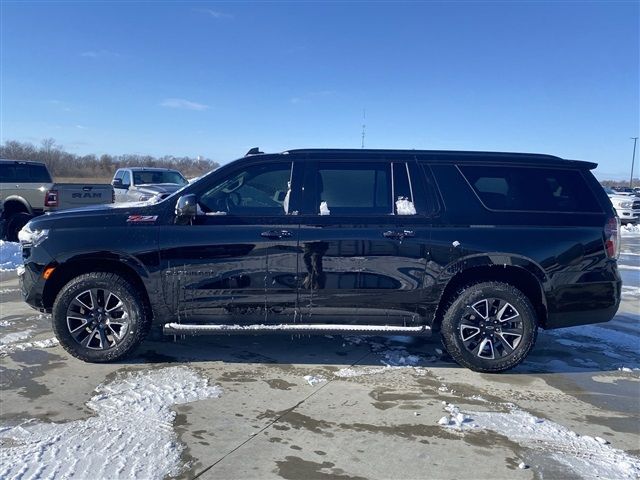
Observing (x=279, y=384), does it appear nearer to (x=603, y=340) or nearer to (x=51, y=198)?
(x=603, y=340)

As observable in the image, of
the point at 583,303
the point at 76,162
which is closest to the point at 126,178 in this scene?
the point at 583,303

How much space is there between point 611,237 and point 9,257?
33.8 feet

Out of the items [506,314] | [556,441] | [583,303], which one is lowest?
[556,441]

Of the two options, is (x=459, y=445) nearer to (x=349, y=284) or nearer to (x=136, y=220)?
(x=349, y=284)

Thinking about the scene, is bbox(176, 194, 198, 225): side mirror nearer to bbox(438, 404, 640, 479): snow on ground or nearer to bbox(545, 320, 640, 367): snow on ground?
bbox(438, 404, 640, 479): snow on ground

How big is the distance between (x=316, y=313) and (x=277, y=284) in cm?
44

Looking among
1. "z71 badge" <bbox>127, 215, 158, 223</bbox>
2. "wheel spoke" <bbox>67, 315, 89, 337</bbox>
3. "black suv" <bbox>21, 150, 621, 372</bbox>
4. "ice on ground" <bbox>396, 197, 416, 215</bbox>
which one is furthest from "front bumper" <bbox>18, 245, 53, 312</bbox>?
"ice on ground" <bbox>396, 197, 416, 215</bbox>

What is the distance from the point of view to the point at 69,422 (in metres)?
3.60

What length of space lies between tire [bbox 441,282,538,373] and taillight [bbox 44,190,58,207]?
10.8 metres

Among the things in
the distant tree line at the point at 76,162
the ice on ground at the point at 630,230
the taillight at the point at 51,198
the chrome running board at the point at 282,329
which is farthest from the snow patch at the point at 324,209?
the distant tree line at the point at 76,162

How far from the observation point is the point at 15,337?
536cm

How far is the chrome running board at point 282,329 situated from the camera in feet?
15.1

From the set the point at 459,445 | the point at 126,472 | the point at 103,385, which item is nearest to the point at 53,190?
the point at 103,385

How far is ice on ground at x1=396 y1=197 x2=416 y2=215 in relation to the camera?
4695 millimetres
